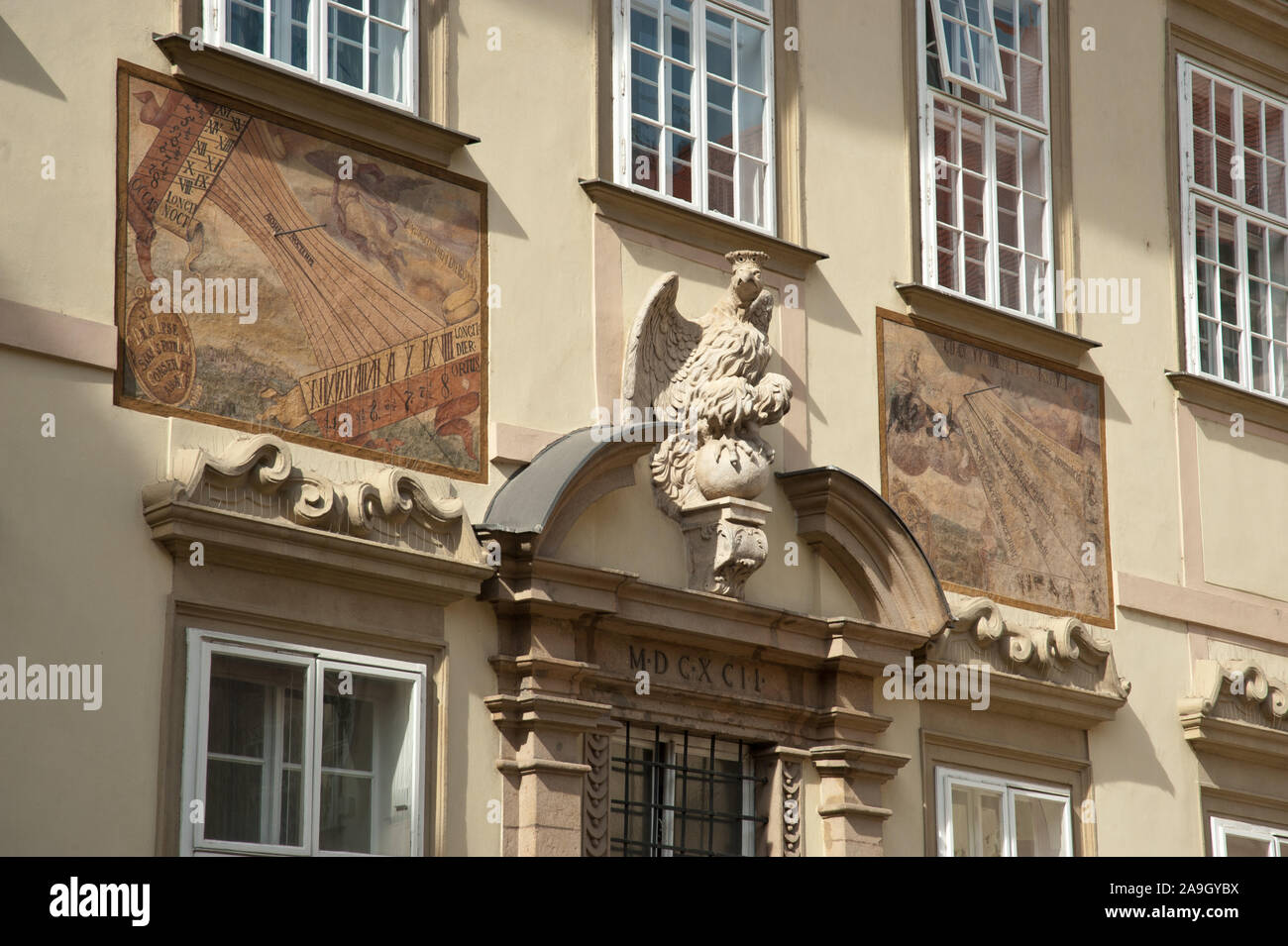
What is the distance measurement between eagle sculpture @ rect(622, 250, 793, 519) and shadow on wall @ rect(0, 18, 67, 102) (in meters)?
2.92

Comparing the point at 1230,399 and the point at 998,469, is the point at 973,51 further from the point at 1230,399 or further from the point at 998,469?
the point at 1230,399

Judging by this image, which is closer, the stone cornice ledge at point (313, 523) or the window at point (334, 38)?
the stone cornice ledge at point (313, 523)

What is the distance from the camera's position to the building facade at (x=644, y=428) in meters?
8.30

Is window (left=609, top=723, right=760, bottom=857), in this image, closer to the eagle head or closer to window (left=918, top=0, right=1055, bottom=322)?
the eagle head

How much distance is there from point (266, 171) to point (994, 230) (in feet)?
14.9

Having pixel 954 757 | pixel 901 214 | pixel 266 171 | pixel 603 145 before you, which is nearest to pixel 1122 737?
pixel 954 757

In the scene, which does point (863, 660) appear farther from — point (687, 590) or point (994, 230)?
point (994, 230)

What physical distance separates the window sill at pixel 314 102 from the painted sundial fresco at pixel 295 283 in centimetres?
6

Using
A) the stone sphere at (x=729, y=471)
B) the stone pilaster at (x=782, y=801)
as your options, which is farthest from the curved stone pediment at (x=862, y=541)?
the stone pilaster at (x=782, y=801)

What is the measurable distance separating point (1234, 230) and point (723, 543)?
16.7 ft

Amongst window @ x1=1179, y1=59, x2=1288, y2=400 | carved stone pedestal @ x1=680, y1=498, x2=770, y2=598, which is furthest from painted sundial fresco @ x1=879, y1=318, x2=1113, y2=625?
window @ x1=1179, y1=59, x2=1288, y2=400

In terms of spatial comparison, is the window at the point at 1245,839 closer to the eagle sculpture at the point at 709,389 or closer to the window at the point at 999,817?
the window at the point at 999,817

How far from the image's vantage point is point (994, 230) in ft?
39.3

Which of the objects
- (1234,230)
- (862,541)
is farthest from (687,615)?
(1234,230)
